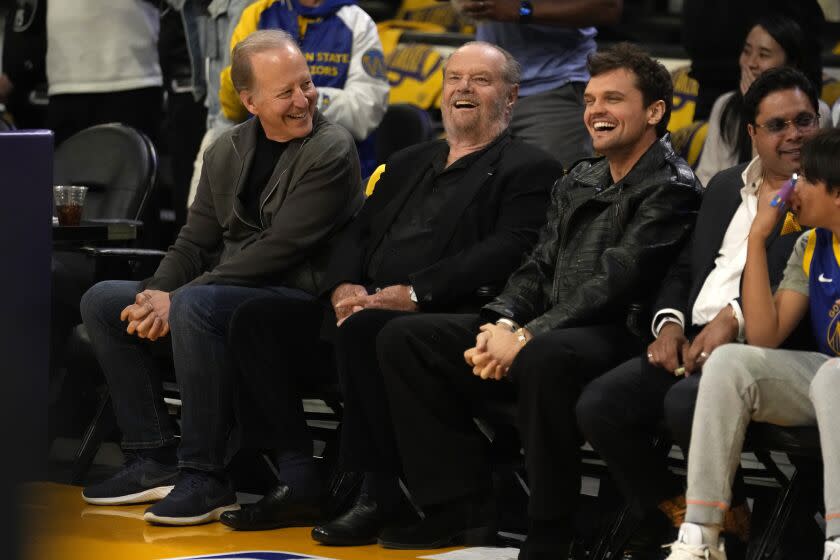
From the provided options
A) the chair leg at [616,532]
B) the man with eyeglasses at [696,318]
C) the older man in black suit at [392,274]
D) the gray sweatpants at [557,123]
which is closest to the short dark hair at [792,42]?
the gray sweatpants at [557,123]

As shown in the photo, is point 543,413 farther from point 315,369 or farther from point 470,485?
point 315,369

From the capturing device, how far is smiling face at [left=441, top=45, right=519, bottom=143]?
13.2 feet

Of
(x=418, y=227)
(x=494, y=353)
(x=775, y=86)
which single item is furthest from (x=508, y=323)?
(x=775, y=86)

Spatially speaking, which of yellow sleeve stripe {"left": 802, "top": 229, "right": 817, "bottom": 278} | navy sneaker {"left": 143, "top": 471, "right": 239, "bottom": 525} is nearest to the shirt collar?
yellow sleeve stripe {"left": 802, "top": 229, "right": 817, "bottom": 278}

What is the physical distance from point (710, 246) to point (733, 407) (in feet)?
1.88

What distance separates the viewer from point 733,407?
9.82 ft

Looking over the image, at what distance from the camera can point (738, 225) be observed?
342cm

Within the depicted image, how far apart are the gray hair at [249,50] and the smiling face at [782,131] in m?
1.56

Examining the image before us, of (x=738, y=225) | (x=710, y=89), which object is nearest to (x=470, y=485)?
(x=738, y=225)

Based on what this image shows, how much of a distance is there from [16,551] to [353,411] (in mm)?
2670

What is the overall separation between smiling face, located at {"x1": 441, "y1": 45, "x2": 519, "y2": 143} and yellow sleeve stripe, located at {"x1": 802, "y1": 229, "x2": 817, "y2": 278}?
1140 mm

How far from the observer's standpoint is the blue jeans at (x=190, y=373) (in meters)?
3.98

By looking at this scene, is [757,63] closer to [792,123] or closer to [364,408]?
[792,123]

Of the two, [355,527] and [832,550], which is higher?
[832,550]
